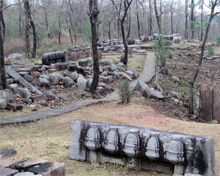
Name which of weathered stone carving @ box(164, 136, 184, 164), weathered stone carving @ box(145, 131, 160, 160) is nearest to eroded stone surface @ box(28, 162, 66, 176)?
weathered stone carving @ box(145, 131, 160, 160)

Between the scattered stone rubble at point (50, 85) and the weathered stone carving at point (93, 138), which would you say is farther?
the scattered stone rubble at point (50, 85)

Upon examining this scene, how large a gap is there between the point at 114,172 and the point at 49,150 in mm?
1280

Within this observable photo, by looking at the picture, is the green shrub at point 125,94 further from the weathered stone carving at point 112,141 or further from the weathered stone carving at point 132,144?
the weathered stone carving at point 132,144

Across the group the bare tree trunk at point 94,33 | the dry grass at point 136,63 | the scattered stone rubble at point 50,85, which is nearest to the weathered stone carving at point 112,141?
the scattered stone rubble at point 50,85

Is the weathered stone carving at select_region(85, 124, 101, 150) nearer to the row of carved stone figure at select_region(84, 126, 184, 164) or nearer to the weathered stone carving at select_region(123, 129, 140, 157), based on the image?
the row of carved stone figure at select_region(84, 126, 184, 164)

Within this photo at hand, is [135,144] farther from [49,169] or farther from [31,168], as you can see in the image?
[31,168]

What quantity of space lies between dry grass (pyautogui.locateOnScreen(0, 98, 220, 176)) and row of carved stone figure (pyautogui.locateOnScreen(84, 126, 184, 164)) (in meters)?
0.27

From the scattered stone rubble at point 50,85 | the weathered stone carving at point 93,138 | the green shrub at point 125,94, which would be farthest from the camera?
the green shrub at point 125,94

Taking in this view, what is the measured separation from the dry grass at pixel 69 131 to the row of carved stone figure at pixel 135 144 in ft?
0.87

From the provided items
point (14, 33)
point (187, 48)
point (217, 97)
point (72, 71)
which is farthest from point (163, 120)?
point (14, 33)

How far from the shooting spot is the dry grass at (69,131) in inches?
146

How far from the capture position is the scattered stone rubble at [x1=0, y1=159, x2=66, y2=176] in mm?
2795

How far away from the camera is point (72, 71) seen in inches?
495

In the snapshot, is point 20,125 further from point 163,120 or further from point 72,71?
point 72,71
